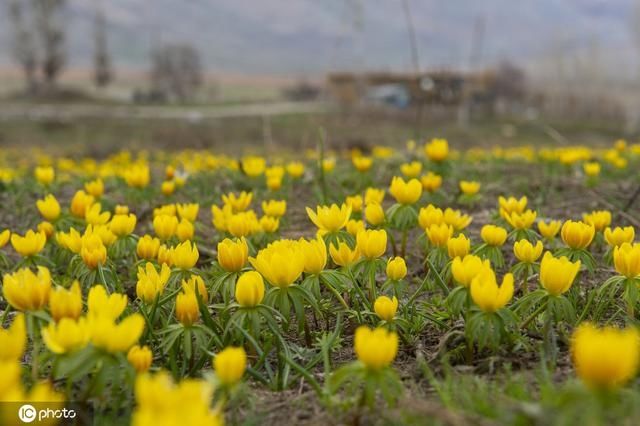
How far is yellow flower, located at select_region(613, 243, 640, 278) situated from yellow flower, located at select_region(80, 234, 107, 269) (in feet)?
5.48

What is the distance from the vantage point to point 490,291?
1.59 m

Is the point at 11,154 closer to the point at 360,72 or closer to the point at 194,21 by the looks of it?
the point at 360,72

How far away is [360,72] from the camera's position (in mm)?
35062

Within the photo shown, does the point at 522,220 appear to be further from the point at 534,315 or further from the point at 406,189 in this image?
the point at 534,315

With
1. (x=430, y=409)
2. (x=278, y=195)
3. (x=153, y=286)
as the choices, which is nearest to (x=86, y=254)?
(x=153, y=286)

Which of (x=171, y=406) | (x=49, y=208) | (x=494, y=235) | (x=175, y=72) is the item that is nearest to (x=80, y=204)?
(x=49, y=208)

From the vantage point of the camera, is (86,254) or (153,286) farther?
(86,254)

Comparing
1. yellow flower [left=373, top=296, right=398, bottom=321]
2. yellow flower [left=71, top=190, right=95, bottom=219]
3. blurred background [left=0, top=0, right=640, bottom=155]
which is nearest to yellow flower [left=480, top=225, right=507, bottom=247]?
yellow flower [left=373, top=296, right=398, bottom=321]

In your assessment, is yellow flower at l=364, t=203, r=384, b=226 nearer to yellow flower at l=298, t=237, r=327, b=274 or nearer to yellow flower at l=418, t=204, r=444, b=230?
yellow flower at l=418, t=204, r=444, b=230

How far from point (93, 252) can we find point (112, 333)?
83cm

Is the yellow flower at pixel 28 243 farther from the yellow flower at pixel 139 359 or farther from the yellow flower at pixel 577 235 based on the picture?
the yellow flower at pixel 577 235

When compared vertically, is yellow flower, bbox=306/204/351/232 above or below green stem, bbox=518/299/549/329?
above

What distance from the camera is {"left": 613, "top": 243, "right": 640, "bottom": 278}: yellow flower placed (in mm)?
1829

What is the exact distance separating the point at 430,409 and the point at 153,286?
99 centimetres
